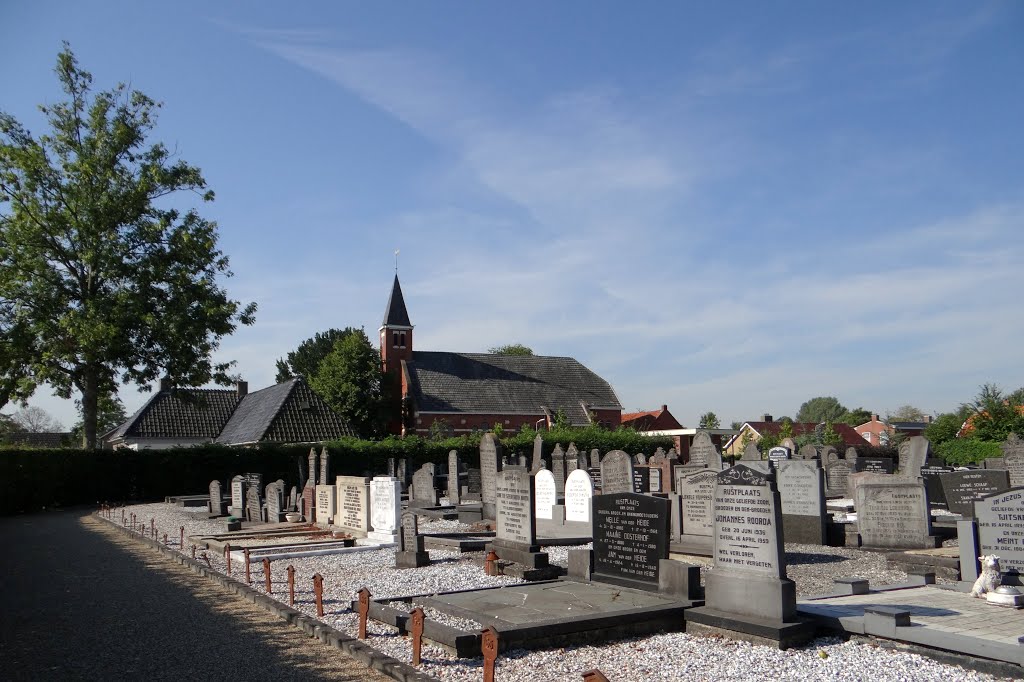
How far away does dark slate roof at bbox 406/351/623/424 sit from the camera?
63031 mm

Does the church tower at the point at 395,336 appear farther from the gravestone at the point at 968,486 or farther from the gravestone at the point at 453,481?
the gravestone at the point at 968,486

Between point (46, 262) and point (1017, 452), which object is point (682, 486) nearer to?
point (1017, 452)

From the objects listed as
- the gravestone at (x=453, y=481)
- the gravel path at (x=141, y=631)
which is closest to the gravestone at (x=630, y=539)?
the gravel path at (x=141, y=631)

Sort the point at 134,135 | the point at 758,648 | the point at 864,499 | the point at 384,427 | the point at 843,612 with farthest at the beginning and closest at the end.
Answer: the point at 384,427, the point at 134,135, the point at 864,499, the point at 843,612, the point at 758,648

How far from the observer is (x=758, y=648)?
23.4 ft

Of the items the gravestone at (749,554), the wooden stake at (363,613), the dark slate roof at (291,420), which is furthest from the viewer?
the dark slate roof at (291,420)

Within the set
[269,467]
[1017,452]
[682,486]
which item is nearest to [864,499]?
[682,486]

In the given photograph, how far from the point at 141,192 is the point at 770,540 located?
105 feet

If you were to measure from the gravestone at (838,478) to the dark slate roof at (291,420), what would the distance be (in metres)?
24.4

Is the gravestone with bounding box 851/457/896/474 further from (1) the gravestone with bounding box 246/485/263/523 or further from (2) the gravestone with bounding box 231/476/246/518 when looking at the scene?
(2) the gravestone with bounding box 231/476/246/518

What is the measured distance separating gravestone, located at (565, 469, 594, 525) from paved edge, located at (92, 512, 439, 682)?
752cm

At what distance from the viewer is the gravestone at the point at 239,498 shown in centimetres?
2203

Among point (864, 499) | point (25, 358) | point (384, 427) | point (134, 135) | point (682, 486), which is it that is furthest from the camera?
point (384, 427)

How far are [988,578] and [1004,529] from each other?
1003 mm
